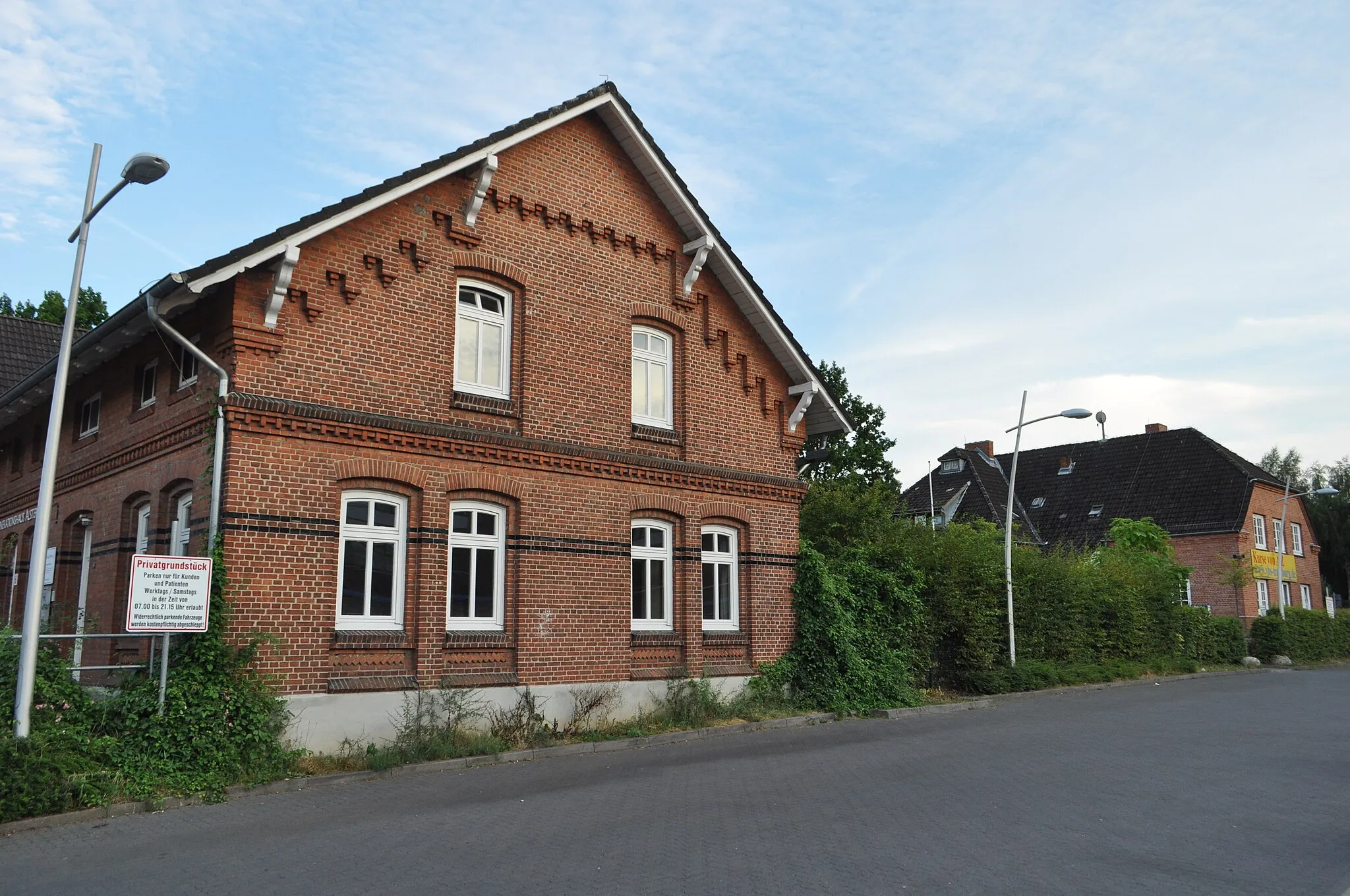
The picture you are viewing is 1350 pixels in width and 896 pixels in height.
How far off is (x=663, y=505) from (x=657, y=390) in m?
1.99

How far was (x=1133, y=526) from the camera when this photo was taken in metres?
39.8

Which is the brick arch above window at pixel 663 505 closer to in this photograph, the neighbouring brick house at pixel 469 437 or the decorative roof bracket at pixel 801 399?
the neighbouring brick house at pixel 469 437

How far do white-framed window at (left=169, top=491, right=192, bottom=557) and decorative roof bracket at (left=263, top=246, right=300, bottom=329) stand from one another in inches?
103

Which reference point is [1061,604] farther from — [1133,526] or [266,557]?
[266,557]

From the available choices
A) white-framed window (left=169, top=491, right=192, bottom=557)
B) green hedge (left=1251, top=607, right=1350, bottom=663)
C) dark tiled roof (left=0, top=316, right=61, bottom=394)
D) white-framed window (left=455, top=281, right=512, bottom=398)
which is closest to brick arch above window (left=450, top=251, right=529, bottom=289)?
white-framed window (left=455, top=281, right=512, bottom=398)

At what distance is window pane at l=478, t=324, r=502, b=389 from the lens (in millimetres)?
14977

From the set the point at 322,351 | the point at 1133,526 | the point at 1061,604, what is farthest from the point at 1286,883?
the point at 1133,526

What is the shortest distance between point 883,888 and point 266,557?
8.04 meters

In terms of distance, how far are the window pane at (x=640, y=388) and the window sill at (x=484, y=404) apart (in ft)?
8.37

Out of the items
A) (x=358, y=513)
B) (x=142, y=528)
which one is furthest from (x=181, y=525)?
(x=358, y=513)

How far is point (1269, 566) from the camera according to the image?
44625 millimetres

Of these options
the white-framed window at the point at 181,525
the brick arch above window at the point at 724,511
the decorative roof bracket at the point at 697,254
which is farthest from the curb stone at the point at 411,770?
the decorative roof bracket at the point at 697,254

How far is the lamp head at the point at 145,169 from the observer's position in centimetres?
977

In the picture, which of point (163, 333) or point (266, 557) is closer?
point (266, 557)
